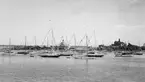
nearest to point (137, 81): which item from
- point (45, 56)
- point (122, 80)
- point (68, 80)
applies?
point (122, 80)

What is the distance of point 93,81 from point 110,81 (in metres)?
3.17

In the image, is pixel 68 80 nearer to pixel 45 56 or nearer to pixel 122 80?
pixel 122 80

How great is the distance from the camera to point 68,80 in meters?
40.7

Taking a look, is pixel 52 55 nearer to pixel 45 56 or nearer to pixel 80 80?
pixel 45 56

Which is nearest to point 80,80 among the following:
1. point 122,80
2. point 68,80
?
point 68,80

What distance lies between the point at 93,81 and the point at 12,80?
15657mm

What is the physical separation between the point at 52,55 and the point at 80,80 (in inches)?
3731

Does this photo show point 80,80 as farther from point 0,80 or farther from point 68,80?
point 0,80

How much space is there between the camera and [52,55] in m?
135

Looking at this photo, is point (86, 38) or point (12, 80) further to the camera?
point (86, 38)

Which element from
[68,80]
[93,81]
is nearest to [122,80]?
[93,81]

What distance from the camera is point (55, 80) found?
41.0 meters

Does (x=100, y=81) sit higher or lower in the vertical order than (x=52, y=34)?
lower

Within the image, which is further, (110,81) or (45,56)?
(45,56)
